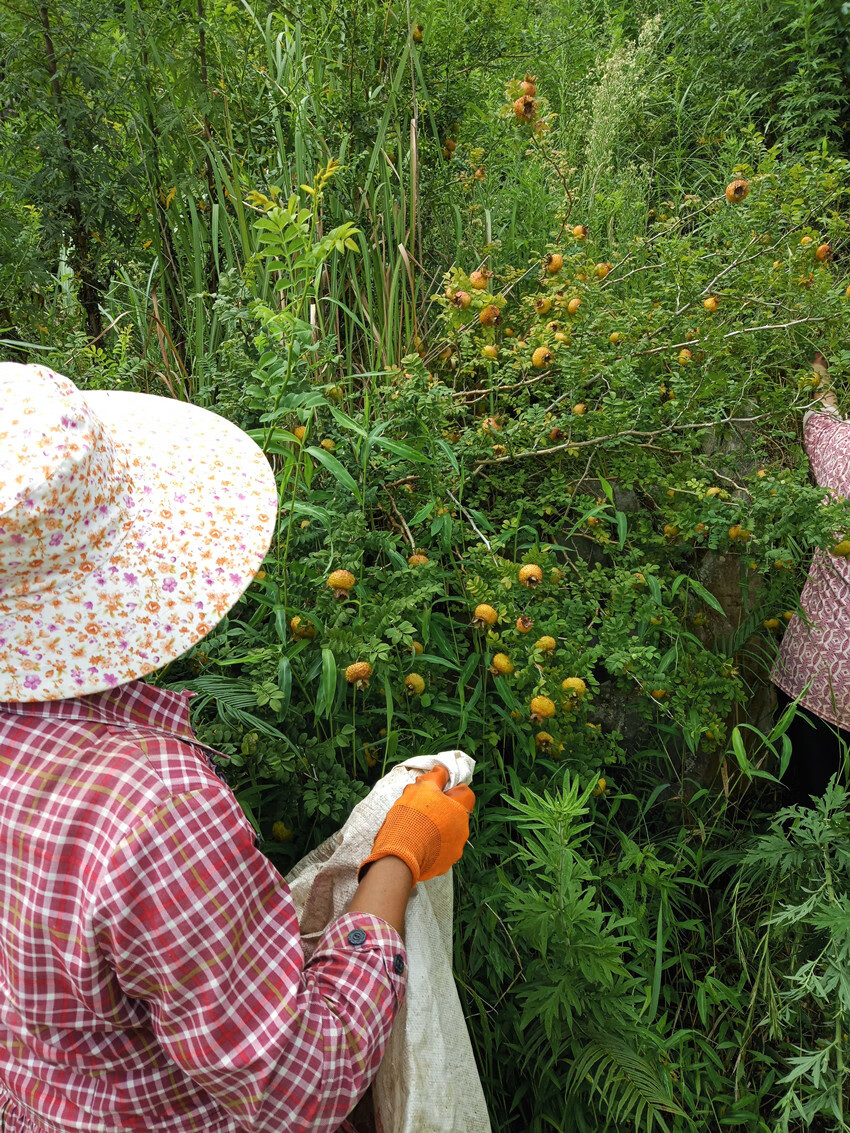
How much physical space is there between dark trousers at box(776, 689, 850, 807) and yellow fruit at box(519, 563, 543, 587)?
100cm

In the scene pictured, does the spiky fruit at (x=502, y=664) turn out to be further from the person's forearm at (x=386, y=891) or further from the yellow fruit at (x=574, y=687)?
the person's forearm at (x=386, y=891)

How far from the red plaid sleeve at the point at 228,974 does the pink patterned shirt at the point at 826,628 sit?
5.17 feet

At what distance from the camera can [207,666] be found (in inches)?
61.0

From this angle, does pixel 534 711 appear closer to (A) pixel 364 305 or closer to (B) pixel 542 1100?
(B) pixel 542 1100

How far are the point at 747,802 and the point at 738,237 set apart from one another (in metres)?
1.61

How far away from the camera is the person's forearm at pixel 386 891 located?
43.8 inches

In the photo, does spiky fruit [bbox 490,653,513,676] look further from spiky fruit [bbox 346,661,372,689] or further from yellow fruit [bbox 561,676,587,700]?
spiky fruit [bbox 346,661,372,689]

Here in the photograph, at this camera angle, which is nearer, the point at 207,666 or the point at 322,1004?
the point at 322,1004

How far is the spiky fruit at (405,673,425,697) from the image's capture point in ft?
5.17

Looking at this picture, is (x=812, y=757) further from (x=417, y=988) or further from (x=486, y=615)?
(x=417, y=988)

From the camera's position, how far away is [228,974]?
86 centimetres

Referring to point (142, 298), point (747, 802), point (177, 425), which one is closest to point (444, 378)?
point (142, 298)

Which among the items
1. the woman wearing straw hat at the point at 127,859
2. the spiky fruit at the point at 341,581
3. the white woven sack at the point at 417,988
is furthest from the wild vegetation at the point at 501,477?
the woman wearing straw hat at the point at 127,859

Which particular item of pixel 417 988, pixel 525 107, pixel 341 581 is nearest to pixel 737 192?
pixel 525 107
